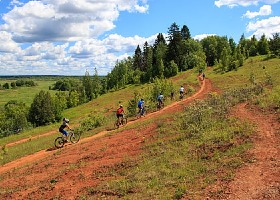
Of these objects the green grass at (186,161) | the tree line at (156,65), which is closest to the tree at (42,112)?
the tree line at (156,65)

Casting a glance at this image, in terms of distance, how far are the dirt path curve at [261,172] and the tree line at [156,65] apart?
54604 millimetres

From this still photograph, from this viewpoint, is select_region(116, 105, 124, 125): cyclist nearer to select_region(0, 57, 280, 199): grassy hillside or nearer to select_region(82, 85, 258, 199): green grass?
select_region(0, 57, 280, 199): grassy hillside

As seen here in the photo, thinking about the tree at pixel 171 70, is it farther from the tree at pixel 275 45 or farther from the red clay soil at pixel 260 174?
the red clay soil at pixel 260 174

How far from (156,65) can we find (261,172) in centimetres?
8201

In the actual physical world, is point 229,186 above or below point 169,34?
below

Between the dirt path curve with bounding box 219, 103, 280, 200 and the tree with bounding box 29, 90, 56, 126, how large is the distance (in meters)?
71.5

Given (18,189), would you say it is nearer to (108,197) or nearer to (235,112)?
(108,197)

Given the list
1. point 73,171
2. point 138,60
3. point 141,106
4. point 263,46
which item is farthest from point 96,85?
point 73,171

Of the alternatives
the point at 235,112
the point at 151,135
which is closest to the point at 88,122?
the point at 151,135

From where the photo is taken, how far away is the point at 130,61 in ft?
415

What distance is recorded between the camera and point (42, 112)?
82625mm

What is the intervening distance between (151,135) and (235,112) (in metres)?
5.67

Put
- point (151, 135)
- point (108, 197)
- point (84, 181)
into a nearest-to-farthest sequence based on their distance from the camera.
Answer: point (108, 197) → point (84, 181) → point (151, 135)

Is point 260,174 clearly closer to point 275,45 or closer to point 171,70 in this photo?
point 275,45
